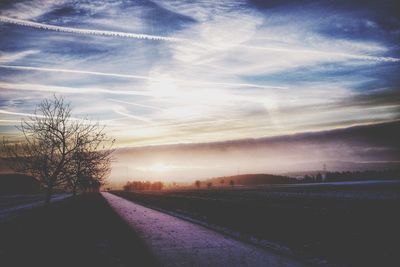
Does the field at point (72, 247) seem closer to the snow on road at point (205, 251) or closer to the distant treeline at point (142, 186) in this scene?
the snow on road at point (205, 251)

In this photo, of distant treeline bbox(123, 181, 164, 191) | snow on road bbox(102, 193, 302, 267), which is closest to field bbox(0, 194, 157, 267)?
snow on road bbox(102, 193, 302, 267)

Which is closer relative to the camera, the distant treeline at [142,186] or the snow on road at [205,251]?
the snow on road at [205,251]

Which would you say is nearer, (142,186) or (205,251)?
(205,251)

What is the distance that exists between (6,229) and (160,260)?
11.4 metres

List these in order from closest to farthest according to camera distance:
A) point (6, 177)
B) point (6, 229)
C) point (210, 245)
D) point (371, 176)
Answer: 1. point (210, 245)
2. point (6, 229)
3. point (371, 176)
4. point (6, 177)

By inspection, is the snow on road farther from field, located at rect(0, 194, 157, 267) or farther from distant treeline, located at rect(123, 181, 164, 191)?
distant treeline, located at rect(123, 181, 164, 191)

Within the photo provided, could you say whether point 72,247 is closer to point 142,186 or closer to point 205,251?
point 205,251

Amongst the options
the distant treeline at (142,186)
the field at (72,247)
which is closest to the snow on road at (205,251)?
the field at (72,247)

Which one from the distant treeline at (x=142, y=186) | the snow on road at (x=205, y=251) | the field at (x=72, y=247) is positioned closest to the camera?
the snow on road at (x=205, y=251)

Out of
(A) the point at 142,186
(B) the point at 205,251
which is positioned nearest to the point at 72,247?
(B) the point at 205,251

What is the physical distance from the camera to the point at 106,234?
13.8 m

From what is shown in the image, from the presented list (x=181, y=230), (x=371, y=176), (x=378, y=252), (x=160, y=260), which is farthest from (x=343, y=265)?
(x=371, y=176)

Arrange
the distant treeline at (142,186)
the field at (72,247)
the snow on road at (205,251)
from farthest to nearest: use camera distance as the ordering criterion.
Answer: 1. the distant treeline at (142,186)
2. the field at (72,247)
3. the snow on road at (205,251)

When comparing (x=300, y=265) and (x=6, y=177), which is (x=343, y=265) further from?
(x=6, y=177)
